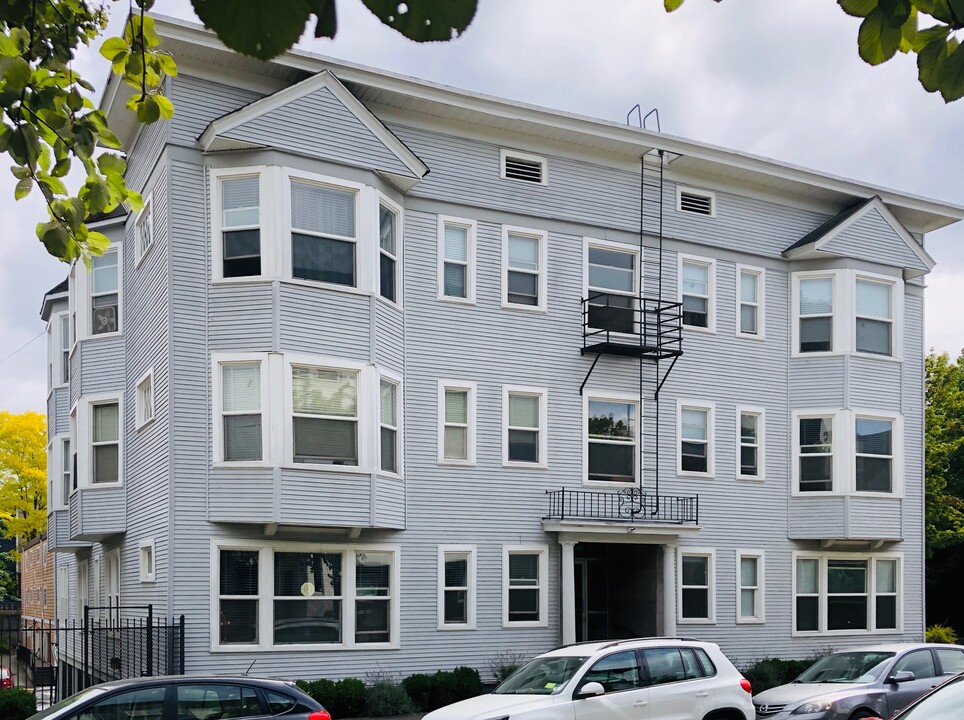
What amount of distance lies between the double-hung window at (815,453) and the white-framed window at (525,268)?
769 cm

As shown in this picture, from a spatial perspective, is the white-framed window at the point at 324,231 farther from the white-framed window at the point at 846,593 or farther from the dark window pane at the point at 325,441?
the white-framed window at the point at 846,593

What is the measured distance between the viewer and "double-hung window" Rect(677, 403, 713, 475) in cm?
2759

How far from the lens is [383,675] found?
22.7 m

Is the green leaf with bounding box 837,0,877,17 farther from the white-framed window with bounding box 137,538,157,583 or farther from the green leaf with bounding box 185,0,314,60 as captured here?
the white-framed window with bounding box 137,538,157,583

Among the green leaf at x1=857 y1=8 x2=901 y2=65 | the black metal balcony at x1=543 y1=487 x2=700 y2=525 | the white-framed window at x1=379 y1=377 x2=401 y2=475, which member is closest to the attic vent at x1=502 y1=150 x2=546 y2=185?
the white-framed window at x1=379 y1=377 x2=401 y2=475

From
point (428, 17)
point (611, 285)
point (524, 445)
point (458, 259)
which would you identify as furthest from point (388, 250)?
point (428, 17)

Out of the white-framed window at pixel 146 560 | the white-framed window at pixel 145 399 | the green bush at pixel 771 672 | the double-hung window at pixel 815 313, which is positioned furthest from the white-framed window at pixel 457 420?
the double-hung window at pixel 815 313

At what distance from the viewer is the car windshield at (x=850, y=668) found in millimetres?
17797

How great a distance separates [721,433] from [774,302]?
11.6 ft

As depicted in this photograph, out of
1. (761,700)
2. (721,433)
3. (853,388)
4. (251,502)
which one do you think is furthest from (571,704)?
(853,388)

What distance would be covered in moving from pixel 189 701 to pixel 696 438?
56.0 ft

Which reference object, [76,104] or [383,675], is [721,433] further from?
[76,104]

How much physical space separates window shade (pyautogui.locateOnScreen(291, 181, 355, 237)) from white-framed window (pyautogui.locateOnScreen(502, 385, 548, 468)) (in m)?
5.16

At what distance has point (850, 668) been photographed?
18.2 metres
